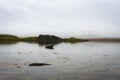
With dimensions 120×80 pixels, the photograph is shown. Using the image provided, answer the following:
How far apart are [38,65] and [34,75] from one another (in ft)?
27.0

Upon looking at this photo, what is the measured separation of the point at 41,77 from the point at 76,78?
169 inches

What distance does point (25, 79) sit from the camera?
23016 millimetres

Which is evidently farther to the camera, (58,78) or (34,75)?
(34,75)

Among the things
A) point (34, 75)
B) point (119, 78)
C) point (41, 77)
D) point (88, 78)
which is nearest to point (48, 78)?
point (41, 77)

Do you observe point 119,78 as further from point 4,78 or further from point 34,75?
point 4,78

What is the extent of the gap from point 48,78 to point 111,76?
26.6ft

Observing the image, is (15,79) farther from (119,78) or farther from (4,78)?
(119,78)

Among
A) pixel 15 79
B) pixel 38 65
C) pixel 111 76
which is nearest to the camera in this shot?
pixel 15 79

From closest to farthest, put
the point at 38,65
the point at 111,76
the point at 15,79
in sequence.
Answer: the point at 15,79, the point at 111,76, the point at 38,65

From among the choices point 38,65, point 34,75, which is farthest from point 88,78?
point 38,65

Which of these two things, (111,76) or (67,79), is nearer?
(67,79)

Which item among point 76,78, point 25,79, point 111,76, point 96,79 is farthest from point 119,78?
point 25,79

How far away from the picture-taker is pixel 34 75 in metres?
25.4

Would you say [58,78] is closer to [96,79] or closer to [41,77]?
[41,77]
